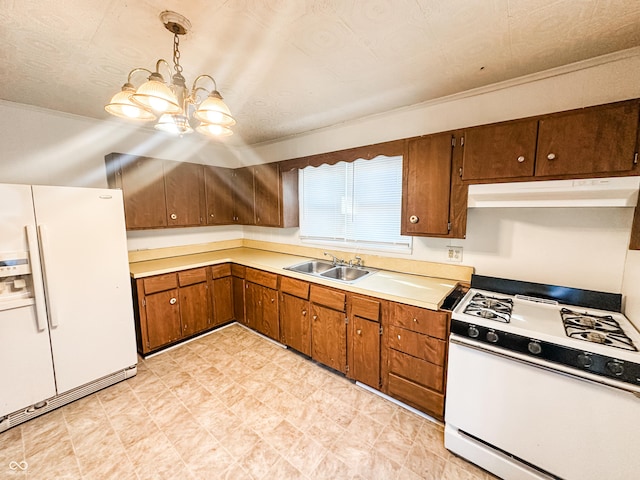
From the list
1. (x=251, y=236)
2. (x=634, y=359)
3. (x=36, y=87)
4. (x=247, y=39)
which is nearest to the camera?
(x=634, y=359)

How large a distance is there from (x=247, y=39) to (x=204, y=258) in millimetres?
2460

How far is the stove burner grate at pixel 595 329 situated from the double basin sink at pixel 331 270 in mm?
1387

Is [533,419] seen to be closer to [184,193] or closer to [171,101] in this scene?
[171,101]

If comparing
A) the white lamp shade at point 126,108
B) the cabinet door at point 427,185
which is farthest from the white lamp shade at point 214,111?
the cabinet door at point 427,185

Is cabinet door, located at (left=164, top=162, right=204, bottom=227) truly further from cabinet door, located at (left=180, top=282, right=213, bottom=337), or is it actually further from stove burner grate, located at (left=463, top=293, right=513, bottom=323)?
stove burner grate, located at (left=463, top=293, right=513, bottom=323)

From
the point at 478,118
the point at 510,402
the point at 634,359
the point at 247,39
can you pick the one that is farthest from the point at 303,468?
the point at 478,118

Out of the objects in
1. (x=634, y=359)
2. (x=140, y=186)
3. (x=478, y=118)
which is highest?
(x=478, y=118)

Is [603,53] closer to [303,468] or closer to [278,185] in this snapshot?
[278,185]

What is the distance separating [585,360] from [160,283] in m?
3.20

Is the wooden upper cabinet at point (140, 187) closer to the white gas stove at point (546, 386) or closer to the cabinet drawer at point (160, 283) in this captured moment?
the cabinet drawer at point (160, 283)

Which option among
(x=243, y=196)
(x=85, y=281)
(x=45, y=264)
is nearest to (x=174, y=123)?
(x=45, y=264)

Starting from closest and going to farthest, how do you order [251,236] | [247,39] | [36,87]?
[247,39], [36,87], [251,236]

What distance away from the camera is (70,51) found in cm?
152

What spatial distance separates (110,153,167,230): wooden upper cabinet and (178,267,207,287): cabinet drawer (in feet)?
2.08
